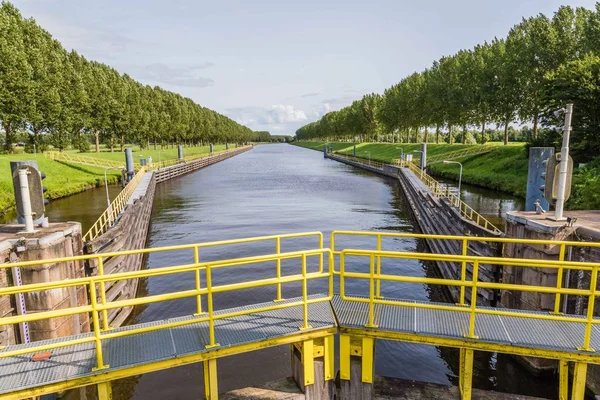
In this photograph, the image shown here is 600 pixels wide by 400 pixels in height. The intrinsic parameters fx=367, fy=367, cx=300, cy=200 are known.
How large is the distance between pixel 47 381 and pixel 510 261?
306 inches

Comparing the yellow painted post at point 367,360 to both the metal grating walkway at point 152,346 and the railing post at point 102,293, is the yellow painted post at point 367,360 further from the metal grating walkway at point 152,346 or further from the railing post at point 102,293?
the railing post at point 102,293

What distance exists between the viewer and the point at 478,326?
6.95 meters

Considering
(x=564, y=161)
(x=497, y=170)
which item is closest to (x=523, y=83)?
(x=497, y=170)

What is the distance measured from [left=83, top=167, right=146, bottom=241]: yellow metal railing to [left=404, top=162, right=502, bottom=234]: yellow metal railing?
17424 millimetres

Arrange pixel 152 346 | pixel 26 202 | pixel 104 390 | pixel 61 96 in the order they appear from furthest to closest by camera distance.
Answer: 1. pixel 61 96
2. pixel 26 202
3. pixel 152 346
4. pixel 104 390

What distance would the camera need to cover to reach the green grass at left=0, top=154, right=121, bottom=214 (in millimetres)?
30984

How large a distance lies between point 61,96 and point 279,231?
152 feet

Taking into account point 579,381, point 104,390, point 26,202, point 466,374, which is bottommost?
point 466,374

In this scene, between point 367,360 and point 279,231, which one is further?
point 279,231

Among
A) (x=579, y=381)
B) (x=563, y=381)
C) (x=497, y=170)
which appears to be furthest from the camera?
(x=497, y=170)

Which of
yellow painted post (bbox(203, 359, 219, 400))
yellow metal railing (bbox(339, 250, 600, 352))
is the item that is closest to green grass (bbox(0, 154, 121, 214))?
yellow painted post (bbox(203, 359, 219, 400))

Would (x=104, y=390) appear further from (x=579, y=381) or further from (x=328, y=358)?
(x=579, y=381)

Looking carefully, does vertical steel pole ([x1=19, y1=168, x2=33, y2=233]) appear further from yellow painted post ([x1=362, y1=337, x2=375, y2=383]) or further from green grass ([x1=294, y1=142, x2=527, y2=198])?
green grass ([x1=294, y1=142, x2=527, y2=198])

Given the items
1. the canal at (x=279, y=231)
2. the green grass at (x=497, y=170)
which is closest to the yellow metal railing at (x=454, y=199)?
the canal at (x=279, y=231)
